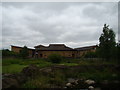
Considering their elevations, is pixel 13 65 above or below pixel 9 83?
above

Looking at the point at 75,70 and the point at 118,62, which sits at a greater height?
the point at 118,62

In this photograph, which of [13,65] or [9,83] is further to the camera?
[13,65]

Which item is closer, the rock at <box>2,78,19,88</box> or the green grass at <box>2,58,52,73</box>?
the rock at <box>2,78,19,88</box>

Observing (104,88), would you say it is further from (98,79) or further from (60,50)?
(60,50)

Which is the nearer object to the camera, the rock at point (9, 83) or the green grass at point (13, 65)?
the rock at point (9, 83)

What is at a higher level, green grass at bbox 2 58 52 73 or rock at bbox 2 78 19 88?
green grass at bbox 2 58 52 73

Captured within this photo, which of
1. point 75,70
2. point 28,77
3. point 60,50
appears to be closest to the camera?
point 28,77

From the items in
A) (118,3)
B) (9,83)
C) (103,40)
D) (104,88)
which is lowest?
(104,88)

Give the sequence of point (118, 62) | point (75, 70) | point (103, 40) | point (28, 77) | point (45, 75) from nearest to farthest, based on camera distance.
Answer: point (118, 62) < point (28, 77) < point (45, 75) < point (75, 70) < point (103, 40)

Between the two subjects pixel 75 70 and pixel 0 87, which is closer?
pixel 0 87

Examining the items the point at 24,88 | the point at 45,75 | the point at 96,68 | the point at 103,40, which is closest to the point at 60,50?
the point at 103,40

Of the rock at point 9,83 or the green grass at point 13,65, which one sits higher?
the green grass at point 13,65

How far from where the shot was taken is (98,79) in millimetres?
5785

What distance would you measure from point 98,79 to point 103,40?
18.4ft
